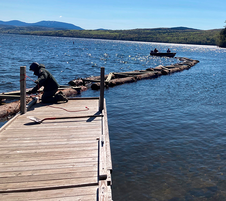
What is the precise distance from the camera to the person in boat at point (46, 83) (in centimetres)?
911

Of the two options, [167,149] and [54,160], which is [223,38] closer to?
[167,149]

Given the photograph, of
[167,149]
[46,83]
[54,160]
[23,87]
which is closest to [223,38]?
[167,149]

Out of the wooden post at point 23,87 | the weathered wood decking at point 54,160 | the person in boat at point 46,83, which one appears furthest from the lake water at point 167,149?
the wooden post at point 23,87

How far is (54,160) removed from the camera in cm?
523

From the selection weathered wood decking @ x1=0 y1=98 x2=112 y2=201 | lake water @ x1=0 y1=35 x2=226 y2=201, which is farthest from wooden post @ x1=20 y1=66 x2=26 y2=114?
lake water @ x1=0 y1=35 x2=226 y2=201

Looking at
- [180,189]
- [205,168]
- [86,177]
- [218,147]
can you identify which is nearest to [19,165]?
[86,177]

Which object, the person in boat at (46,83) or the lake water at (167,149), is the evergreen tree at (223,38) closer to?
the lake water at (167,149)

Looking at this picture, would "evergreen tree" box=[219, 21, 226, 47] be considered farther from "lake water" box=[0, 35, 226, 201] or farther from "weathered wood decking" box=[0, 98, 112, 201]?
"weathered wood decking" box=[0, 98, 112, 201]

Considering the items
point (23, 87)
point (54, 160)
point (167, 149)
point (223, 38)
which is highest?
point (223, 38)

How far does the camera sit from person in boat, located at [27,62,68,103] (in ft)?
29.9

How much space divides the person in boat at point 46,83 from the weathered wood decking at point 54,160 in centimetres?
160

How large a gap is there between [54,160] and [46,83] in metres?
5.11

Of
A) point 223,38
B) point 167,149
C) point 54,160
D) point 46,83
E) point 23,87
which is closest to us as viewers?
point 54,160

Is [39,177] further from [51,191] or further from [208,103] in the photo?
[208,103]
